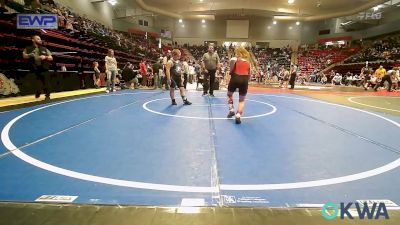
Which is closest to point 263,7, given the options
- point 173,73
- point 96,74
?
point 96,74

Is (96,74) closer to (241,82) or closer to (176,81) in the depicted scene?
(176,81)

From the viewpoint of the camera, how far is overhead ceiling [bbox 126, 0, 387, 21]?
110 feet

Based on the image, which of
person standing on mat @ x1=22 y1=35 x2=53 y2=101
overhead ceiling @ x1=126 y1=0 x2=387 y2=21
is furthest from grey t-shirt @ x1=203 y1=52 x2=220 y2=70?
overhead ceiling @ x1=126 y1=0 x2=387 y2=21

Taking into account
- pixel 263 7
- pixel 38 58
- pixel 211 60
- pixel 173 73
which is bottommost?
pixel 173 73

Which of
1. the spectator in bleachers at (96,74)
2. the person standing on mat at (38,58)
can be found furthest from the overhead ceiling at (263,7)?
the person standing on mat at (38,58)

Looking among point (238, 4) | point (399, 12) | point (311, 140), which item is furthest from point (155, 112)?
point (399, 12)

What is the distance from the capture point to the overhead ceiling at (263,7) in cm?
3362

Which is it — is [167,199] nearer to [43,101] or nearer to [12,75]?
[43,101]

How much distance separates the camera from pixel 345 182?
2457mm

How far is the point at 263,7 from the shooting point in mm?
36625

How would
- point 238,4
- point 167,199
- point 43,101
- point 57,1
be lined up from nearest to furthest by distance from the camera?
1. point 167,199
2. point 43,101
3. point 57,1
4. point 238,4

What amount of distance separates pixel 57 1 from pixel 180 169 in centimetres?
2520

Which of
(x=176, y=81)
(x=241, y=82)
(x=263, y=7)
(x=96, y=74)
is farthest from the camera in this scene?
A: (x=263, y=7)

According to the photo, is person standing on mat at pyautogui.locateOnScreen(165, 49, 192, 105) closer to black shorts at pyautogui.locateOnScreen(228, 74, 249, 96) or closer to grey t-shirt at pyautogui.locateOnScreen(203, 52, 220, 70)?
black shorts at pyautogui.locateOnScreen(228, 74, 249, 96)
